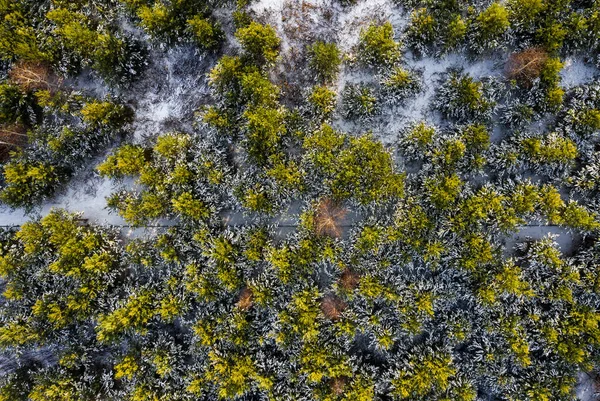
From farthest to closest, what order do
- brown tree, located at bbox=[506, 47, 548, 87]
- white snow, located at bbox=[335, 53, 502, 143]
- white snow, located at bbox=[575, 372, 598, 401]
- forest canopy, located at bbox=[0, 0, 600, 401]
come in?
1. white snow, located at bbox=[335, 53, 502, 143]
2. white snow, located at bbox=[575, 372, 598, 401]
3. brown tree, located at bbox=[506, 47, 548, 87]
4. forest canopy, located at bbox=[0, 0, 600, 401]


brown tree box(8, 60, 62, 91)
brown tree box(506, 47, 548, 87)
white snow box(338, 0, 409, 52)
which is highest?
white snow box(338, 0, 409, 52)

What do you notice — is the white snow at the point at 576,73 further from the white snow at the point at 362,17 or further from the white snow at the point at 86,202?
the white snow at the point at 86,202

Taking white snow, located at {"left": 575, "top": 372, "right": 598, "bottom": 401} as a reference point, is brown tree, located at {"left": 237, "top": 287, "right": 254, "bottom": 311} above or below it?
above

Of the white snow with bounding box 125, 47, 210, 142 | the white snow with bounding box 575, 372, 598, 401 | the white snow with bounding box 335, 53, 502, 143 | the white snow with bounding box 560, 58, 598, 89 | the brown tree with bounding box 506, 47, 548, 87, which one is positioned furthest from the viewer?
the white snow with bounding box 125, 47, 210, 142

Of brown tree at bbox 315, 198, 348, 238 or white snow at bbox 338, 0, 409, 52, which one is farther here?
white snow at bbox 338, 0, 409, 52

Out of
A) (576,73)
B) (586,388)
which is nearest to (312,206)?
(576,73)

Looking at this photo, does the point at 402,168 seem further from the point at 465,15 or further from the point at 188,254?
the point at 188,254

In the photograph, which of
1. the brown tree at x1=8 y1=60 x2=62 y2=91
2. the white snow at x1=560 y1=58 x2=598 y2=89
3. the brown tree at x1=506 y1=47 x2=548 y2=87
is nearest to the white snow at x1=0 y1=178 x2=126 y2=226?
the brown tree at x1=8 y1=60 x2=62 y2=91

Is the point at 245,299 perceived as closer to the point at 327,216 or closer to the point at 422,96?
the point at 327,216

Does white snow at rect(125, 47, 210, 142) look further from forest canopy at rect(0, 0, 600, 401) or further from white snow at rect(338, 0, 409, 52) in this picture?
white snow at rect(338, 0, 409, 52)
